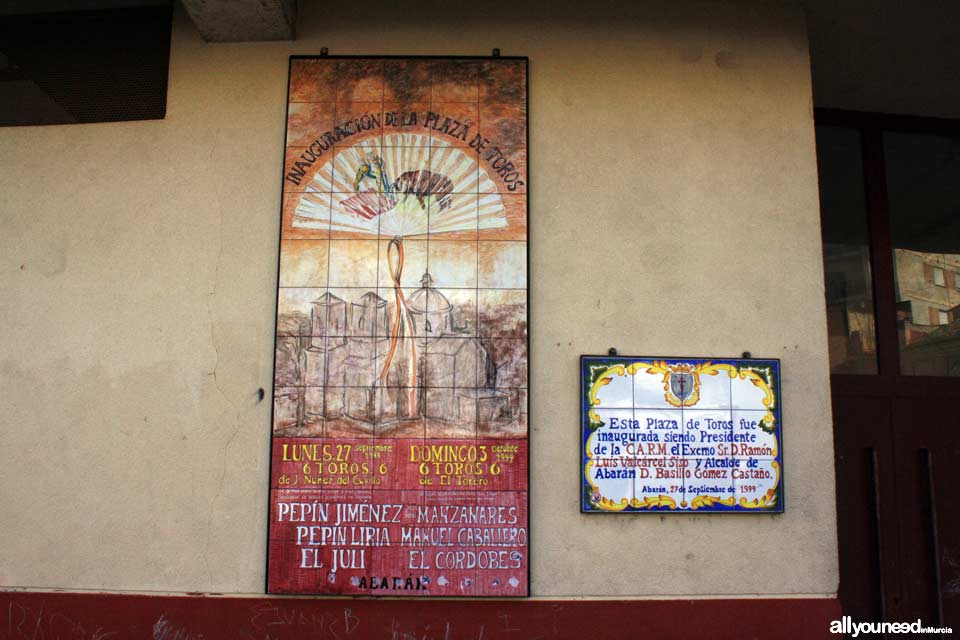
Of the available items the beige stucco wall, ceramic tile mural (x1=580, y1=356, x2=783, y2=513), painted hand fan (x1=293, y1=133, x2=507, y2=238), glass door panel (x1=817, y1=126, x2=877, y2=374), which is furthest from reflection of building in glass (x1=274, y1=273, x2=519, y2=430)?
glass door panel (x1=817, y1=126, x2=877, y2=374)

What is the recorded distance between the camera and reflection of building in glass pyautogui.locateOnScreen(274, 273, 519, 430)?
14.4 ft

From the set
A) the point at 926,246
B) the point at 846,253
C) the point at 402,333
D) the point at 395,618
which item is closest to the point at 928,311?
the point at 926,246

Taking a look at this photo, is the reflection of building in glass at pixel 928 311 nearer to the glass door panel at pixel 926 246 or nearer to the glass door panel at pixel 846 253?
the glass door panel at pixel 926 246

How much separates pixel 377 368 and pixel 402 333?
0.28 meters

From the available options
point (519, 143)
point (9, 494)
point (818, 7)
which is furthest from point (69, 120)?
point (818, 7)

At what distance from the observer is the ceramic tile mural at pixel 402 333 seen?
4.29m

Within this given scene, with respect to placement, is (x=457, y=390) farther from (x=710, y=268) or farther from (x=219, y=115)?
(x=219, y=115)

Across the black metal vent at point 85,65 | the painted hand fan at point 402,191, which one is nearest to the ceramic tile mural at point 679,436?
the painted hand fan at point 402,191

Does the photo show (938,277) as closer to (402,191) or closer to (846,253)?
(846,253)

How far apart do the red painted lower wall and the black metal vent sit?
3.35m

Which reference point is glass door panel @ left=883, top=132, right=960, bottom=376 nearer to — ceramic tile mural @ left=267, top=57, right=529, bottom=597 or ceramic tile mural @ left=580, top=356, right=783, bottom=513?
ceramic tile mural @ left=580, top=356, right=783, bottom=513

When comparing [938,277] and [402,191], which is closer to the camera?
[402,191]

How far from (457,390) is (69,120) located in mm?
3433

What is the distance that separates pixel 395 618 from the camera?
4223mm
